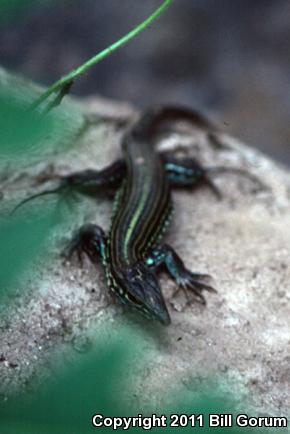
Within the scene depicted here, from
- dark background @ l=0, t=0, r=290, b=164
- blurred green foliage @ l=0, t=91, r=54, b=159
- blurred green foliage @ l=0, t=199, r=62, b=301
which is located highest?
blurred green foliage @ l=0, t=91, r=54, b=159

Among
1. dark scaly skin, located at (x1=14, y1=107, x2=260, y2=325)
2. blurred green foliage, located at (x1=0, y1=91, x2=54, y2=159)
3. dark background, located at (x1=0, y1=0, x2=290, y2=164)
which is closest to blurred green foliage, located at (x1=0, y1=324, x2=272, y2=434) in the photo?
blurred green foliage, located at (x1=0, y1=91, x2=54, y2=159)

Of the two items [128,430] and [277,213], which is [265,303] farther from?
[128,430]

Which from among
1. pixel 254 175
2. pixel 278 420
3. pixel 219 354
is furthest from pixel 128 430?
pixel 254 175

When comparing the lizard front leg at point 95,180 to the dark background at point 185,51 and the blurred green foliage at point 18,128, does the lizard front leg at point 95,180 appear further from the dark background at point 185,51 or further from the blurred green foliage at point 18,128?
the dark background at point 185,51

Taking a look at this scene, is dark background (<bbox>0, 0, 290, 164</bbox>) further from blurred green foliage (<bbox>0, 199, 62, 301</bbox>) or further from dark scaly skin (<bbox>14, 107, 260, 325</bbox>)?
blurred green foliage (<bbox>0, 199, 62, 301</bbox>)

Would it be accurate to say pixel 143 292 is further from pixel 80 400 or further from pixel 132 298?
pixel 80 400

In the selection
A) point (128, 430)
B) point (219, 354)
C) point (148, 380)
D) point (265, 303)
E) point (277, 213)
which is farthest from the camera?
point (277, 213)
